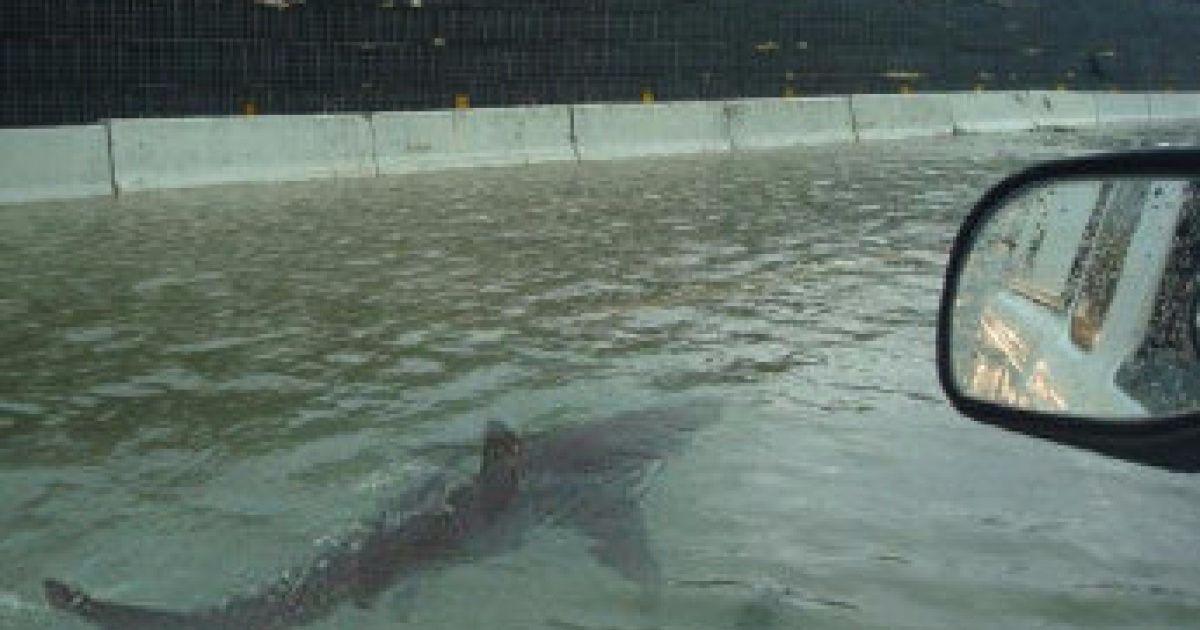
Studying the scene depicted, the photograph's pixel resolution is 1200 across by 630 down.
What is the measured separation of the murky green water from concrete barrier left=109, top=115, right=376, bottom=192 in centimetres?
394

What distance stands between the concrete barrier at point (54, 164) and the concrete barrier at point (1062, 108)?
23935 mm

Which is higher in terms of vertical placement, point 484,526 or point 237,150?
point 237,150

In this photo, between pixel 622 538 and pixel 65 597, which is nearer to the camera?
pixel 65 597

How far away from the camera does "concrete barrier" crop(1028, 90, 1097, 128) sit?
3516 centimetres

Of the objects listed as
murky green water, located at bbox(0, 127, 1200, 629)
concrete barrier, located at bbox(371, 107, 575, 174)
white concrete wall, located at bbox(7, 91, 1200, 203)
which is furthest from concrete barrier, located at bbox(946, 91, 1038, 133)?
murky green water, located at bbox(0, 127, 1200, 629)

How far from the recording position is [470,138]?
2219 cm

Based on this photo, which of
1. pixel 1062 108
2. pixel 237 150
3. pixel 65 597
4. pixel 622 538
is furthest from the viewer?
pixel 1062 108

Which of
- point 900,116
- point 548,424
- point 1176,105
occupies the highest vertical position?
point 1176,105

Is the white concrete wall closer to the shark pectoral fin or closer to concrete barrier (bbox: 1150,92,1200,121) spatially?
concrete barrier (bbox: 1150,92,1200,121)

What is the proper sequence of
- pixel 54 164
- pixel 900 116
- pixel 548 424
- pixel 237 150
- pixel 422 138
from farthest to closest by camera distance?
pixel 900 116, pixel 422 138, pixel 237 150, pixel 54 164, pixel 548 424

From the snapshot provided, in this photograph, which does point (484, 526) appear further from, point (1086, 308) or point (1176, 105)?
point (1176, 105)

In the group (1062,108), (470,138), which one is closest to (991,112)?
(1062,108)

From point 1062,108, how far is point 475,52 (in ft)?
60.9

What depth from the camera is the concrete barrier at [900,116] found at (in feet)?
98.0
